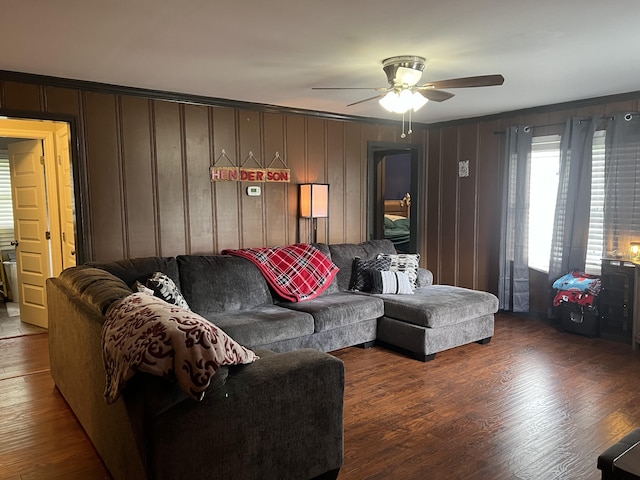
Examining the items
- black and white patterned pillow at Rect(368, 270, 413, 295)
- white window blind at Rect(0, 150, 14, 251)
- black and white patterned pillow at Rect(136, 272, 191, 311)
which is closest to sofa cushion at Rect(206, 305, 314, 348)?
black and white patterned pillow at Rect(136, 272, 191, 311)

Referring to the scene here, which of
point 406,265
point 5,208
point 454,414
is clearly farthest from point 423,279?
point 5,208

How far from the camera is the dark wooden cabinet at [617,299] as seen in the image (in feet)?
14.4

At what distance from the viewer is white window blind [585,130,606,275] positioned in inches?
184

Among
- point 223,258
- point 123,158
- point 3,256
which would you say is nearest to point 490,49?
point 223,258

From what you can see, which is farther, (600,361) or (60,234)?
(60,234)

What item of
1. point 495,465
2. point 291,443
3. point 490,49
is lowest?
point 495,465

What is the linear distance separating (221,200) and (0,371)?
2280 millimetres

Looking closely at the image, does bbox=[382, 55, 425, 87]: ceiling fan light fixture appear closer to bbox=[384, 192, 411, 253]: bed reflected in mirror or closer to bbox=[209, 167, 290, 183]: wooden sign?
bbox=[209, 167, 290, 183]: wooden sign

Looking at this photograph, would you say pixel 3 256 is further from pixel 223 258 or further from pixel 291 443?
pixel 291 443

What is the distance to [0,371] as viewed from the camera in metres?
3.72

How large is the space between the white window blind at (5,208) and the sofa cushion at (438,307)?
5271 millimetres

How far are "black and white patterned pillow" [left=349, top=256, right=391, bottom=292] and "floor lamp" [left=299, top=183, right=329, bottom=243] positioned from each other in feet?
2.10

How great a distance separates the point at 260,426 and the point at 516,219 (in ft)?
14.0

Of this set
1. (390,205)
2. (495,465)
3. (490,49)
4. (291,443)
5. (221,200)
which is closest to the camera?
(291,443)
